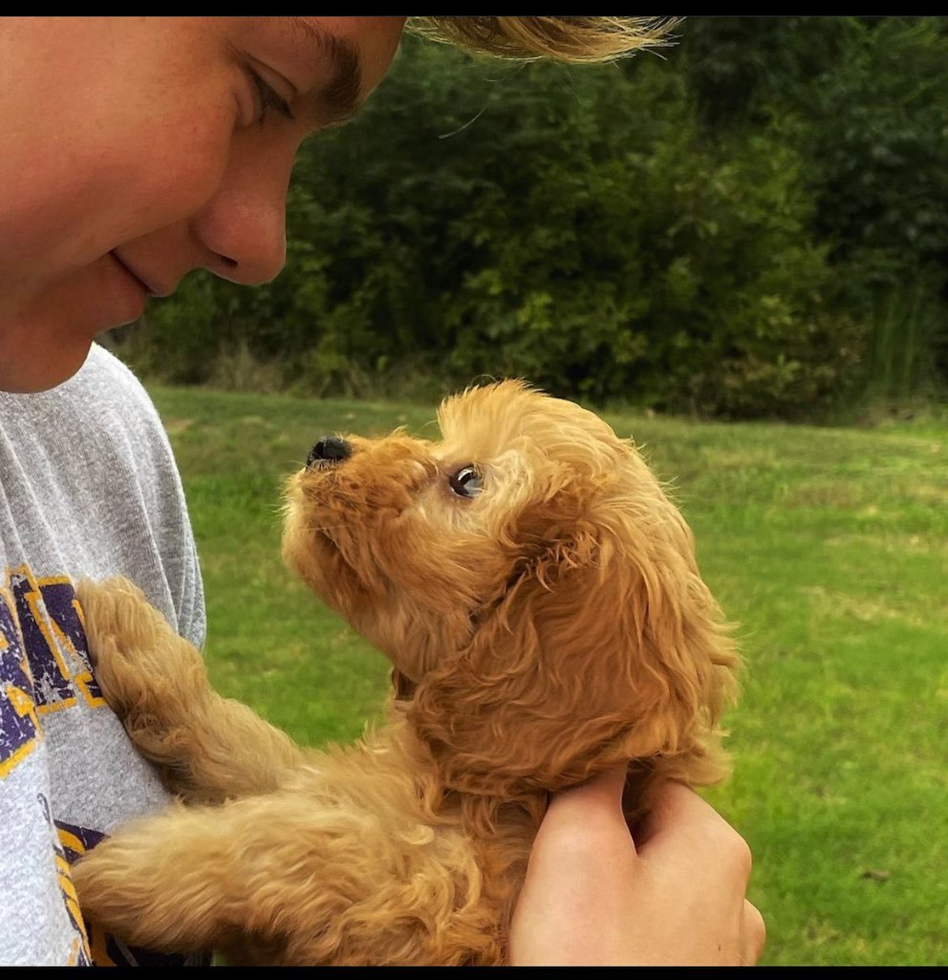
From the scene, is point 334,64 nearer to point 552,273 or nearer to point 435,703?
point 435,703

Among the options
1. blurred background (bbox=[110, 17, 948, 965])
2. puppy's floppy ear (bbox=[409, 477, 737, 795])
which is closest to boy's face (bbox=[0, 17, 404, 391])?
puppy's floppy ear (bbox=[409, 477, 737, 795])

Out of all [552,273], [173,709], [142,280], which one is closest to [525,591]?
[173,709]

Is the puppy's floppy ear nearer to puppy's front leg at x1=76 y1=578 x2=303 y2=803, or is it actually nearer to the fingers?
the fingers

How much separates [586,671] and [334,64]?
98cm

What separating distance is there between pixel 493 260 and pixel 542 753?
9.46m

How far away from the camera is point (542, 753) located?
67.2 inches

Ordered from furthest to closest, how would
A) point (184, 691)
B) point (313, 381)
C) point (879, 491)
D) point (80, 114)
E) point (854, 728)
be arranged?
point (313, 381) < point (879, 491) < point (854, 728) < point (184, 691) < point (80, 114)

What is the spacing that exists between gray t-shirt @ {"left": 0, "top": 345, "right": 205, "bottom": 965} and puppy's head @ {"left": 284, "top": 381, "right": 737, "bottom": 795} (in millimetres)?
282

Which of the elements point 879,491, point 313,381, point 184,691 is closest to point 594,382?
point 313,381

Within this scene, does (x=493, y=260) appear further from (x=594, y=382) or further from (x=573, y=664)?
(x=573, y=664)

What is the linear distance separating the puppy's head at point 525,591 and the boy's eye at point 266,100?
777mm

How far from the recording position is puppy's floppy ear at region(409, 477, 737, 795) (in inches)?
66.8

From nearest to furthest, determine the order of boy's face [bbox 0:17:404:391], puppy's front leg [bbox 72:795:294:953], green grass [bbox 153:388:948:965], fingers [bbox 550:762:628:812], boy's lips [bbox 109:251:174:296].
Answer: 1. boy's face [bbox 0:17:404:391]
2. boy's lips [bbox 109:251:174:296]
3. puppy's front leg [bbox 72:795:294:953]
4. fingers [bbox 550:762:628:812]
5. green grass [bbox 153:388:948:965]

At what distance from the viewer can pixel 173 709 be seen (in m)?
1.88
